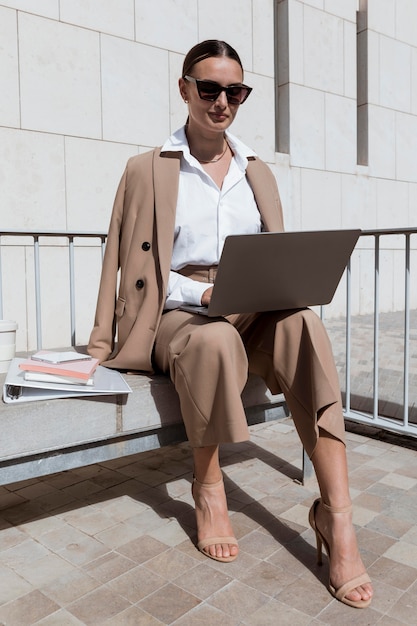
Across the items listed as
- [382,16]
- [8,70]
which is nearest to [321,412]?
[8,70]

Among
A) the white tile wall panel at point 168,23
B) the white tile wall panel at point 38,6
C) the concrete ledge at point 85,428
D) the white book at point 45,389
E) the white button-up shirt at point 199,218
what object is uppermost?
Answer: the white tile wall panel at point 168,23

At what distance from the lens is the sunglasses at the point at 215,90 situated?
243 cm

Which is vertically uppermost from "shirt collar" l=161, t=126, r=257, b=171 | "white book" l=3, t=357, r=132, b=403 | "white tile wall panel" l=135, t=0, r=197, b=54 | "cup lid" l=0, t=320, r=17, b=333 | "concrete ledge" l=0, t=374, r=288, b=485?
"white tile wall panel" l=135, t=0, r=197, b=54

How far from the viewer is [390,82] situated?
914 centimetres

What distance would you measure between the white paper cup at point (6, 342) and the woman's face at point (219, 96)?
4.02 ft

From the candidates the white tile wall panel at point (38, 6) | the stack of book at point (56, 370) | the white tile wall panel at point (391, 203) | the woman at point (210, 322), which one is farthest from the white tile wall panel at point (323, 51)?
the stack of book at point (56, 370)

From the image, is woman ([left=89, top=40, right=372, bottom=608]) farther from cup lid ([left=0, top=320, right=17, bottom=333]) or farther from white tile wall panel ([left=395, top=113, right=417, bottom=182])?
white tile wall panel ([left=395, top=113, right=417, bottom=182])

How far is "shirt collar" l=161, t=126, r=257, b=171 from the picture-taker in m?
2.64

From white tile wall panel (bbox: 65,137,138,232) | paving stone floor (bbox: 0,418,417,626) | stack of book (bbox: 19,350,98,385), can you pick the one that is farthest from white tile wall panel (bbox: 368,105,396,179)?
stack of book (bbox: 19,350,98,385)

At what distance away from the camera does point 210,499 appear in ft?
7.48

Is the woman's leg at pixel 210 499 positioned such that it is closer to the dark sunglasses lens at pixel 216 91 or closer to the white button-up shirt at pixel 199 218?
the white button-up shirt at pixel 199 218

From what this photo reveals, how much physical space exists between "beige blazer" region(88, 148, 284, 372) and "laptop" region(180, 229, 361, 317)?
289 mm

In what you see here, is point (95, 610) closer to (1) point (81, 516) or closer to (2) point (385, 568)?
(1) point (81, 516)

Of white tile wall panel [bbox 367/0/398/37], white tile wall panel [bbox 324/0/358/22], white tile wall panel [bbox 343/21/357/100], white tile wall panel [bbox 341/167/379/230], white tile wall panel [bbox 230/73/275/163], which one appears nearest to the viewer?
white tile wall panel [bbox 230/73/275/163]
